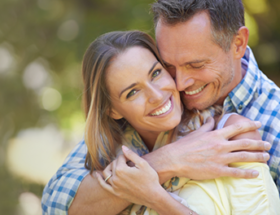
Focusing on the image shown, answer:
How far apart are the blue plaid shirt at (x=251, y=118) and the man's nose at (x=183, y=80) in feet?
1.02

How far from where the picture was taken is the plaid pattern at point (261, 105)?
1894 mm

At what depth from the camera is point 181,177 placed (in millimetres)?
1766

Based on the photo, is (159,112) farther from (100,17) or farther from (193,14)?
(100,17)

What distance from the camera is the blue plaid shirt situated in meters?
1.92

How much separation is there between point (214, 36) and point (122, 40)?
57 cm

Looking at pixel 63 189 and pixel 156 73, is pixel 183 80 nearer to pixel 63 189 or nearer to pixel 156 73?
pixel 156 73

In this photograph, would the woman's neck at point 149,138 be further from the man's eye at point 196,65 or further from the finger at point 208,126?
the man's eye at point 196,65

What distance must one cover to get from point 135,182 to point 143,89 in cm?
54

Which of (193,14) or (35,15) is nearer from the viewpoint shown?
(193,14)

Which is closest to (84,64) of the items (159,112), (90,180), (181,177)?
(159,112)

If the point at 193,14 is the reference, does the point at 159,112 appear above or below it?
below

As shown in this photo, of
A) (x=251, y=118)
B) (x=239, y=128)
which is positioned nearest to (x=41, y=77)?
(x=251, y=118)

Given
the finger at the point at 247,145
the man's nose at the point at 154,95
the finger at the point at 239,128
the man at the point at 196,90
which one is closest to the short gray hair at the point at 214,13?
the man at the point at 196,90

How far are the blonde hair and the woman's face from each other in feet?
0.17
